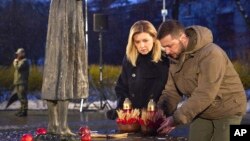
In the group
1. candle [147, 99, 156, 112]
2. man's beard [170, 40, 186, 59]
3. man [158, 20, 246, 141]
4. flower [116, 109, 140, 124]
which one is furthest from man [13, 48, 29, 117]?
man's beard [170, 40, 186, 59]

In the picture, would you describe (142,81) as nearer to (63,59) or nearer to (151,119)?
(151,119)

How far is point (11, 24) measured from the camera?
39969 millimetres

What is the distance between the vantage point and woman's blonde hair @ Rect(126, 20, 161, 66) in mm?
5820

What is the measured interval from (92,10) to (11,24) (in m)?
6.23

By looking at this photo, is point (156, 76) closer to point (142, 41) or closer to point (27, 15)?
point (142, 41)

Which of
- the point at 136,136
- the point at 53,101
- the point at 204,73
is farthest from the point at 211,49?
the point at 53,101

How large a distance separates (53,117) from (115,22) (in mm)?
37043

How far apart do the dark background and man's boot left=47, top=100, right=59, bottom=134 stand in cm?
3214

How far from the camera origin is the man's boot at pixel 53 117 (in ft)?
20.5

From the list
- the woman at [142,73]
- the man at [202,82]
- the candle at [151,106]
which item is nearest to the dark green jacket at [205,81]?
the man at [202,82]

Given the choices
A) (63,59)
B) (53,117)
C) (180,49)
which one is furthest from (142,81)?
(180,49)

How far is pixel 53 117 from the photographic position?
248 inches

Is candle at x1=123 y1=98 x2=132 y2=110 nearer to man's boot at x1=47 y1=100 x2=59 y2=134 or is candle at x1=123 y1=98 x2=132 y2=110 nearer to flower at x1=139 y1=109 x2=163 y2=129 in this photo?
flower at x1=139 y1=109 x2=163 y2=129

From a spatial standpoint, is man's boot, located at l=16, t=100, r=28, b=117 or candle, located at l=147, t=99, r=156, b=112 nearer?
candle, located at l=147, t=99, r=156, b=112
